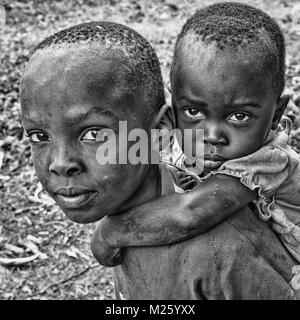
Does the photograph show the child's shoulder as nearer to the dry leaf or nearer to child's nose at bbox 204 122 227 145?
child's nose at bbox 204 122 227 145

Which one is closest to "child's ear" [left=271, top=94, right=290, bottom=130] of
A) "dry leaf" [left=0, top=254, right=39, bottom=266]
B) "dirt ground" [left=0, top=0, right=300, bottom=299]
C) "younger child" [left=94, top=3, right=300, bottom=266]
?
"younger child" [left=94, top=3, right=300, bottom=266]

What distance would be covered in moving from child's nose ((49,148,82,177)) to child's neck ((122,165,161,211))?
366mm

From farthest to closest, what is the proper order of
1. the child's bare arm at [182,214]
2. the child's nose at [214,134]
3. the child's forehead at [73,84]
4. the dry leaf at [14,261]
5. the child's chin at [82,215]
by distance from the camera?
the dry leaf at [14,261] < the child's nose at [214,134] < the child's bare arm at [182,214] < the child's chin at [82,215] < the child's forehead at [73,84]

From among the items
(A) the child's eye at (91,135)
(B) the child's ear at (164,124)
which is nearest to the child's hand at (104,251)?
(B) the child's ear at (164,124)

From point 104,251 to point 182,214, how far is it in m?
0.41

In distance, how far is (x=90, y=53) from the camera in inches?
82.0

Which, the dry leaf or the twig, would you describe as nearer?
the twig

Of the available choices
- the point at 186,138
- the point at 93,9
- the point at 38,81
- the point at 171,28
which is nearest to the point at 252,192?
the point at 186,138

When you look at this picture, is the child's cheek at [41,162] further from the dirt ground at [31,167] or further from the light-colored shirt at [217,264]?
the dirt ground at [31,167]

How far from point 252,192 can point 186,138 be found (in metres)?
0.35

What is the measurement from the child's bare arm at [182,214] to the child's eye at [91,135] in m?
0.43

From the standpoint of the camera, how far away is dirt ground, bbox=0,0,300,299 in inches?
183

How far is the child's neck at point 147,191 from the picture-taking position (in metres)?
2.40

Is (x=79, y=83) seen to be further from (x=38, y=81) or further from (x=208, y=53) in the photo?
(x=208, y=53)
